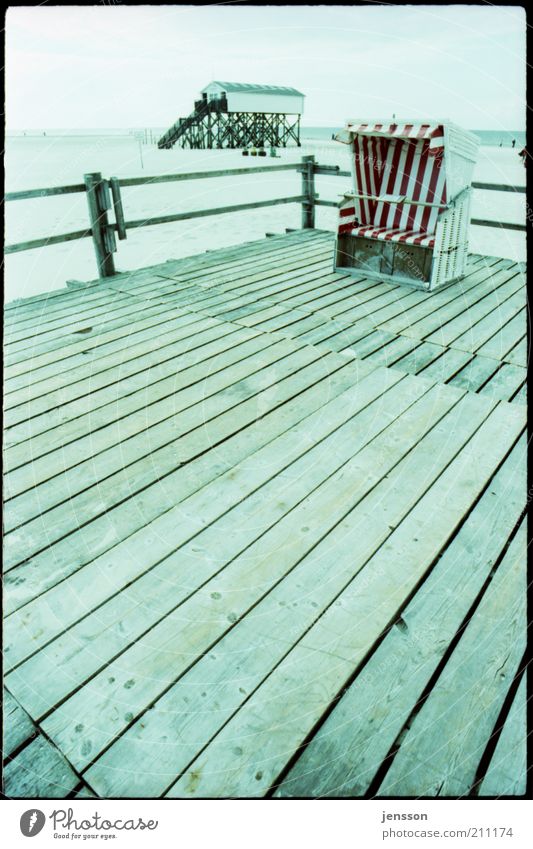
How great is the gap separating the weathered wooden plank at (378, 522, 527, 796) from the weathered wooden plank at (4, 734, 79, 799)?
33.0 inches

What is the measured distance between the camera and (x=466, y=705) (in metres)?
1.60

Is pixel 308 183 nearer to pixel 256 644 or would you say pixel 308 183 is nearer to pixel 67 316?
pixel 67 316

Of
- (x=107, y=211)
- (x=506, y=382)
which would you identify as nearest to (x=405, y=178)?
(x=506, y=382)

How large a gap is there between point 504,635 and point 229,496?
1231 mm

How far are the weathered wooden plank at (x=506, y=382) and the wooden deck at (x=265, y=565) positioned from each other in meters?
0.02

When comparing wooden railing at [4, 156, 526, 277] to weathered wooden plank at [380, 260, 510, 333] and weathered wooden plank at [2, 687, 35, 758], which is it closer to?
weathered wooden plank at [380, 260, 510, 333]

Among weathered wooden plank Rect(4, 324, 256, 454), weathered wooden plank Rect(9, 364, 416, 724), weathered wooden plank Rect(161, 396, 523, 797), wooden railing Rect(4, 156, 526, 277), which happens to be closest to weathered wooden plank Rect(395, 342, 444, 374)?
weathered wooden plank Rect(9, 364, 416, 724)

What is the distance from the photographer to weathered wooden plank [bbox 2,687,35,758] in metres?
1.52

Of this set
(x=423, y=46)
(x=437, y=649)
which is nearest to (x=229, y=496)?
(x=437, y=649)

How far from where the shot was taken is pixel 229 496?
2.46 meters

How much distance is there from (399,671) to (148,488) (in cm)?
137

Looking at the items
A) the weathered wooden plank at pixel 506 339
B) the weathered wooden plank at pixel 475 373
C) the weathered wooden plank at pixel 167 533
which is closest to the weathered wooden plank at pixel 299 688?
the weathered wooden plank at pixel 167 533

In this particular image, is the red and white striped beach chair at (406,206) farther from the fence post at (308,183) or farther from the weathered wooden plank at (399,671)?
the weathered wooden plank at (399,671)

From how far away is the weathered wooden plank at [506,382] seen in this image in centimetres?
332
